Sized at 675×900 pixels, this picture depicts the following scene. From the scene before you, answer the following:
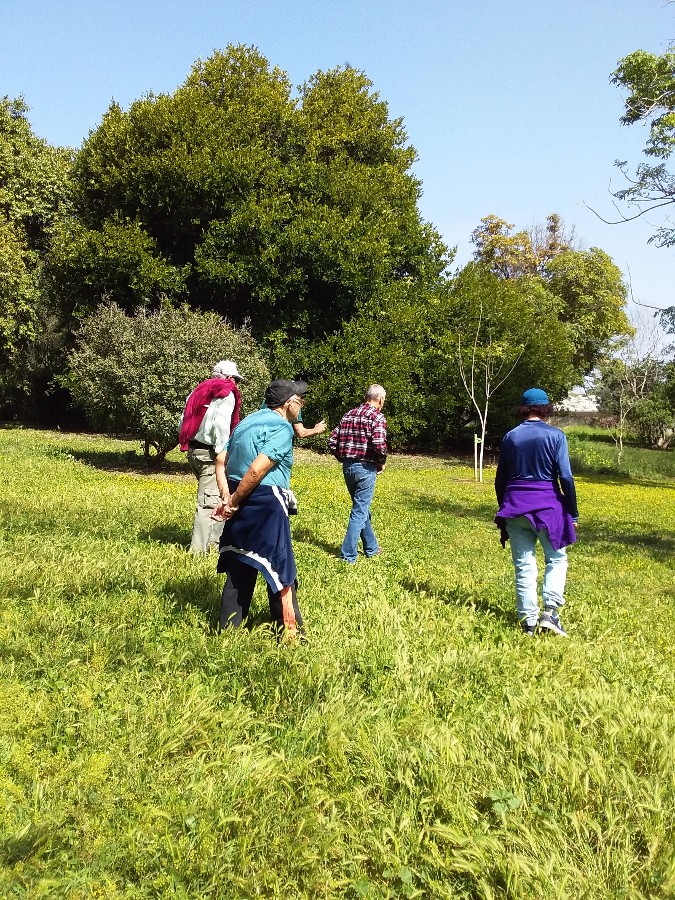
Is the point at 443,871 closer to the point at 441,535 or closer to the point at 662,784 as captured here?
the point at 662,784

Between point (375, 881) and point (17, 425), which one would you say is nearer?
point (375, 881)

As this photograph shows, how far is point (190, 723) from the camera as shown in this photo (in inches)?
139

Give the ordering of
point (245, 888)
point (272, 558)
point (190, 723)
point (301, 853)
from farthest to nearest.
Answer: point (272, 558)
point (190, 723)
point (301, 853)
point (245, 888)

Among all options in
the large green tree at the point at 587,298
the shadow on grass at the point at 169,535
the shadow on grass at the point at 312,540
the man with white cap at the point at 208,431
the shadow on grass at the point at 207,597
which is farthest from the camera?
the large green tree at the point at 587,298

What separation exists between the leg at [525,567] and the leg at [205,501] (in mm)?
3111

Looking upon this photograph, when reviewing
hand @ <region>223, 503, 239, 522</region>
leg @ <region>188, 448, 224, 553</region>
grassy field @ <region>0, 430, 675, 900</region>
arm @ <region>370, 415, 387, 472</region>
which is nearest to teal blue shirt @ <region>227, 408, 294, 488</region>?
hand @ <region>223, 503, 239, 522</region>

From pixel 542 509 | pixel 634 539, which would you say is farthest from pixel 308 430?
pixel 634 539

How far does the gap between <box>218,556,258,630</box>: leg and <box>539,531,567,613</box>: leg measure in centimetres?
243

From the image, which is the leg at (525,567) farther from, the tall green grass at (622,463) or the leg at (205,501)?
the tall green grass at (622,463)

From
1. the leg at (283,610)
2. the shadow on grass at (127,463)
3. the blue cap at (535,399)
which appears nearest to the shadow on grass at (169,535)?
the leg at (283,610)

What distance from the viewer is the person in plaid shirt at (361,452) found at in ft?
26.0

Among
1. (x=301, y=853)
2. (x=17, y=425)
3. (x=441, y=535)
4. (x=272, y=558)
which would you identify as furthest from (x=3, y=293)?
(x=301, y=853)

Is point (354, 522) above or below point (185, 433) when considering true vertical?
below

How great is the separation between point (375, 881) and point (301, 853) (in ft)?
0.98
